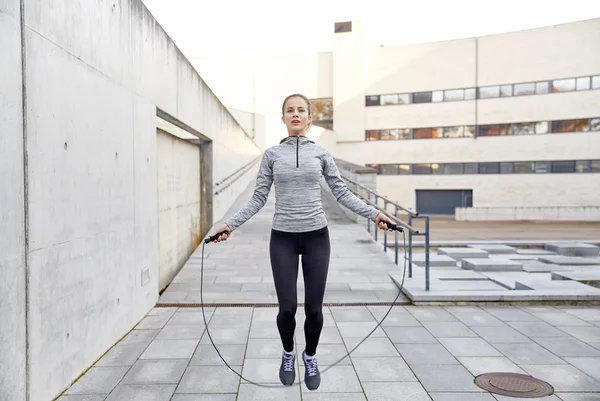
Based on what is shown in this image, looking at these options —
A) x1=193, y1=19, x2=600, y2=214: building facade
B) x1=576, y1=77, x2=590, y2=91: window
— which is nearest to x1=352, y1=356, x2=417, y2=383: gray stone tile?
x1=193, y1=19, x2=600, y2=214: building facade

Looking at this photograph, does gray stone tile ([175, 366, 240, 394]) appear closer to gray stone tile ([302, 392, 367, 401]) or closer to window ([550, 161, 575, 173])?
gray stone tile ([302, 392, 367, 401])

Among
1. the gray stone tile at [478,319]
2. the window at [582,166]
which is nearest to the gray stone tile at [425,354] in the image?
the gray stone tile at [478,319]

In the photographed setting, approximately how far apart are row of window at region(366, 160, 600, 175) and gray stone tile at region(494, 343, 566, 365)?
27838 mm

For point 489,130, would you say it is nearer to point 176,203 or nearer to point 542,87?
point 542,87

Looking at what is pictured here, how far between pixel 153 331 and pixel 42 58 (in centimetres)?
300

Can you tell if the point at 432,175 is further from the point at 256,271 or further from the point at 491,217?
the point at 256,271

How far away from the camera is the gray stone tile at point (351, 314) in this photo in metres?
5.35

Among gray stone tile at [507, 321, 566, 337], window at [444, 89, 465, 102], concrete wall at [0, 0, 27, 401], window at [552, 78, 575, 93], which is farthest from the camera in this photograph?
window at [444, 89, 465, 102]

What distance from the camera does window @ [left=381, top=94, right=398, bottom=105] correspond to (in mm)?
32281

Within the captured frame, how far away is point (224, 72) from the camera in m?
35.6

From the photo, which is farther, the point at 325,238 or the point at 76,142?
the point at 76,142

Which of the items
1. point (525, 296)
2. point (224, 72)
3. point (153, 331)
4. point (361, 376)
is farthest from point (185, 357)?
point (224, 72)

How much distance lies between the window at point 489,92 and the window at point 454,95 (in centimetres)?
122

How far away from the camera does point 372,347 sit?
440 centimetres
